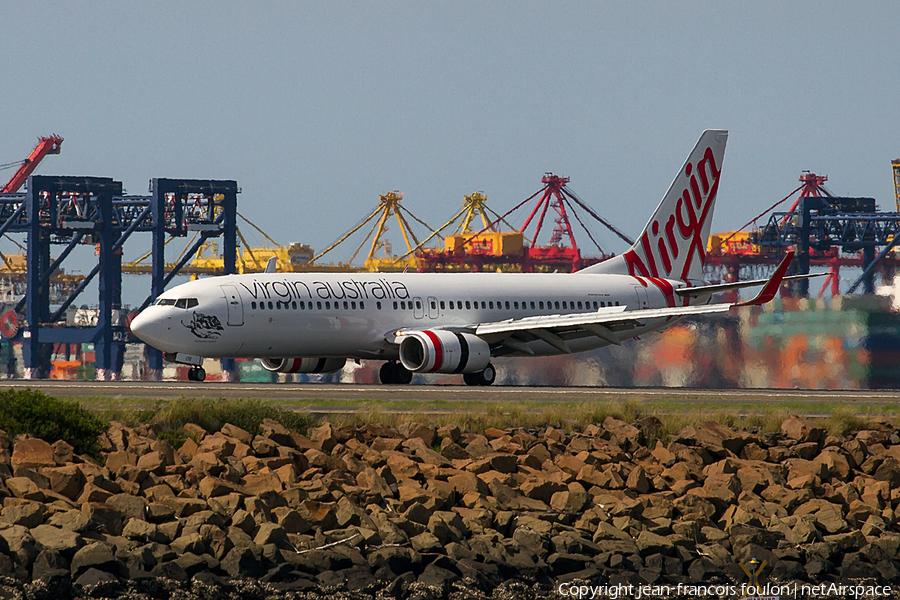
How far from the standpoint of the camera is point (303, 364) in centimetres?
4050

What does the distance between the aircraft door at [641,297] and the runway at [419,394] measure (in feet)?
29.0

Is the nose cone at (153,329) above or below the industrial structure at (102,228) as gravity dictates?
below

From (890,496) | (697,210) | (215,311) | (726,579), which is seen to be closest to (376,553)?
(726,579)

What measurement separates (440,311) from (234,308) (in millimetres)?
7247

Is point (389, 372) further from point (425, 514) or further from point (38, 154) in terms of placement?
point (38, 154)

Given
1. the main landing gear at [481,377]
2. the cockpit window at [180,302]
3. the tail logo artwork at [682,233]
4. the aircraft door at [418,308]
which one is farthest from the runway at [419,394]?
the tail logo artwork at [682,233]

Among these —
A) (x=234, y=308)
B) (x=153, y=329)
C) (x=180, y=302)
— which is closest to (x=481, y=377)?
(x=234, y=308)

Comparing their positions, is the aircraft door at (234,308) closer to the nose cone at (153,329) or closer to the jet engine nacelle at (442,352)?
the nose cone at (153,329)

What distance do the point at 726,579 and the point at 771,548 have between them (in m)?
1.13

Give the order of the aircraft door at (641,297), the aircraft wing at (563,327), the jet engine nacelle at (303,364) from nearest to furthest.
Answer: the aircraft wing at (563,327)
the jet engine nacelle at (303,364)
the aircraft door at (641,297)

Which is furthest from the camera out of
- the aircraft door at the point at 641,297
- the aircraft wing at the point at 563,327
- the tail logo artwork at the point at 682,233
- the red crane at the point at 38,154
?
the red crane at the point at 38,154

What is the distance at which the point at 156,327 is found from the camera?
115ft

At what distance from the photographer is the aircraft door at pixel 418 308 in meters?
39.4

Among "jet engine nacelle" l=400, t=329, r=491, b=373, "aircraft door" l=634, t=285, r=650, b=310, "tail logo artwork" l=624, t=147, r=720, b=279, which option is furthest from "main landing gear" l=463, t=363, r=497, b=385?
"tail logo artwork" l=624, t=147, r=720, b=279
